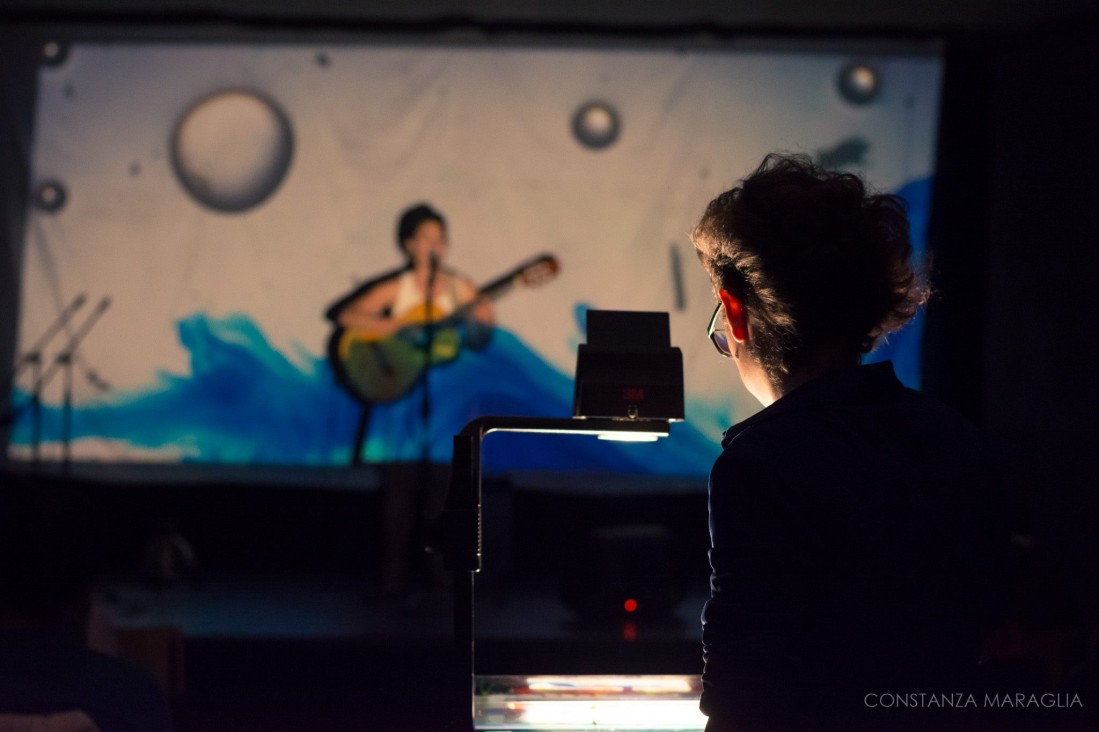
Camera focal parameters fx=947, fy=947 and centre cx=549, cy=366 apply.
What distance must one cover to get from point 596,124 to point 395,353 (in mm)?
1381

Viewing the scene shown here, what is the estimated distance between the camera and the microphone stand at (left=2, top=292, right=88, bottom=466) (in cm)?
410

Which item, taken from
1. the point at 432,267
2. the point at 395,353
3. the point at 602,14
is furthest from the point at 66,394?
the point at 602,14

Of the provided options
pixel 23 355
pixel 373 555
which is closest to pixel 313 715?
pixel 373 555

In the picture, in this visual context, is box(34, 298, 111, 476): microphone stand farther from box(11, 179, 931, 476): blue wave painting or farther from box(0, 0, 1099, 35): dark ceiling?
box(0, 0, 1099, 35): dark ceiling

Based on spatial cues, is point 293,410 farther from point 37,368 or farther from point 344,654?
point 344,654

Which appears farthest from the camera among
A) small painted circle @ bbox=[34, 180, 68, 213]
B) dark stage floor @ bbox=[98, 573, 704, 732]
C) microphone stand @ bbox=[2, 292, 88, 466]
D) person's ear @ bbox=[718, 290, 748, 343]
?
small painted circle @ bbox=[34, 180, 68, 213]

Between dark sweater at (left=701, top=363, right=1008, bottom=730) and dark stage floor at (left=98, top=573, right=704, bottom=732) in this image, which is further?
dark stage floor at (left=98, top=573, right=704, bottom=732)

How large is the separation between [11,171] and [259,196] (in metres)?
1.13

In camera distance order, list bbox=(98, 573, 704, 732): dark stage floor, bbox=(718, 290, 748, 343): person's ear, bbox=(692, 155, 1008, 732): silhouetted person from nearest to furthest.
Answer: bbox=(692, 155, 1008, 732): silhouetted person
bbox=(718, 290, 748, 343): person's ear
bbox=(98, 573, 704, 732): dark stage floor

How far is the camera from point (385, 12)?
14.4ft

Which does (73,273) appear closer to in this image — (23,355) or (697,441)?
(23,355)

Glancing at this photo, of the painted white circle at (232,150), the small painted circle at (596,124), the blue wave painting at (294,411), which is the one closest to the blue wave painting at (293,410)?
the blue wave painting at (294,411)

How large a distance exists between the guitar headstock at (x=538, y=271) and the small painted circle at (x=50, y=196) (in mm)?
2064

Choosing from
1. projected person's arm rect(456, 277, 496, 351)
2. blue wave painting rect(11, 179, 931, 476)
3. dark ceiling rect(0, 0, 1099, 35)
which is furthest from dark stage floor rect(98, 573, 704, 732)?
dark ceiling rect(0, 0, 1099, 35)
